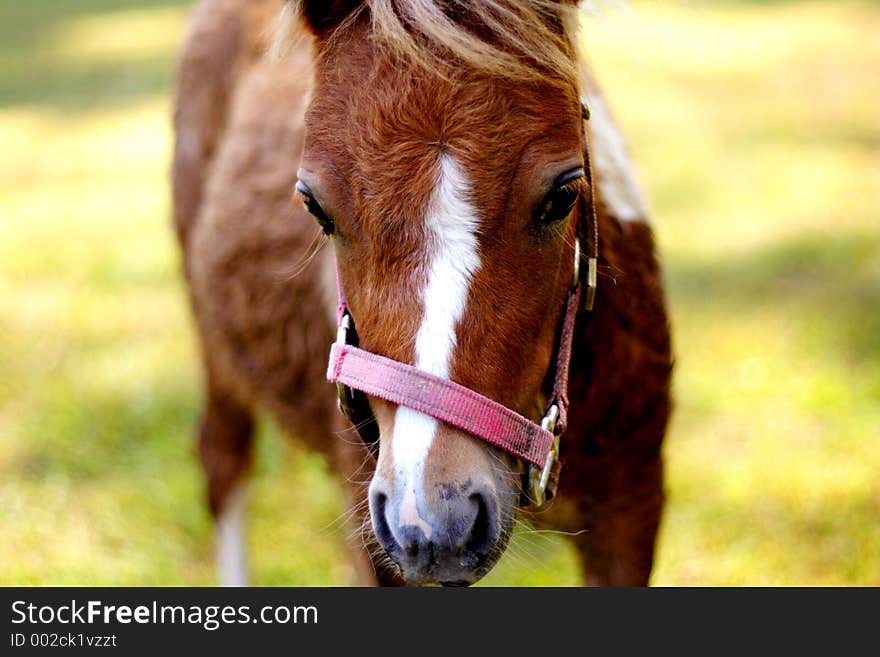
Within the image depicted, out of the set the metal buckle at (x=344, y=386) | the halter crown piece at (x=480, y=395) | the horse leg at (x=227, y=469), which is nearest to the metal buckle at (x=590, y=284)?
the halter crown piece at (x=480, y=395)

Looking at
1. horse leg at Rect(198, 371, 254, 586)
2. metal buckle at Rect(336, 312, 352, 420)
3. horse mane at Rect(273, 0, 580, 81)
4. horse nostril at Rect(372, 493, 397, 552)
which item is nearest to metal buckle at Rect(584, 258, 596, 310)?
horse mane at Rect(273, 0, 580, 81)

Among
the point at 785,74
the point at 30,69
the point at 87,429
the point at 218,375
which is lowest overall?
the point at 218,375

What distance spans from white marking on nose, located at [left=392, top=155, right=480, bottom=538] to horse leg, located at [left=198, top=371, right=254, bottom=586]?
6.77 feet

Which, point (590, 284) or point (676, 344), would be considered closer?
point (590, 284)

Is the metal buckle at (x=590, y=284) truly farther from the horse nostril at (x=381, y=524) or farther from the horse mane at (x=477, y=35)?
the horse nostril at (x=381, y=524)

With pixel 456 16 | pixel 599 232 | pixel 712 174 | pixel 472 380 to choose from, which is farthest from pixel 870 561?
pixel 712 174

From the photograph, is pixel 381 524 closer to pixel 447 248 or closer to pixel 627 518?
pixel 447 248

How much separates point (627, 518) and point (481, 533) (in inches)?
35.9

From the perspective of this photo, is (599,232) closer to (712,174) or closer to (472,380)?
(472,380)

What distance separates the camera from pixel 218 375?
363cm

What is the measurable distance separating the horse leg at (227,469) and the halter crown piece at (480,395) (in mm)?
1795

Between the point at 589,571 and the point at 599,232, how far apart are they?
0.97 m

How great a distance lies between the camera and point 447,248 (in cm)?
171

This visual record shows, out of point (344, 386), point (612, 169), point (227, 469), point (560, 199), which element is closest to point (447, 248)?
point (560, 199)
